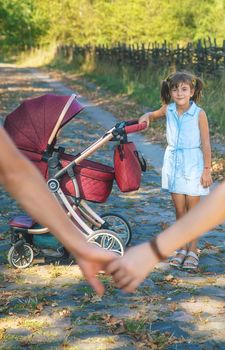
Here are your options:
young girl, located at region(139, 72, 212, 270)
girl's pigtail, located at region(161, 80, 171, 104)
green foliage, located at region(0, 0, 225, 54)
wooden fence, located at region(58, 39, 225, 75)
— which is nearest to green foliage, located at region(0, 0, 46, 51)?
wooden fence, located at region(58, 39, 225, 75)

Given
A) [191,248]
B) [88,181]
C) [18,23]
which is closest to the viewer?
[88,181]

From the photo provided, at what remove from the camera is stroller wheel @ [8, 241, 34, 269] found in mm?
5441

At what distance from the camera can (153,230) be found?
6617mm

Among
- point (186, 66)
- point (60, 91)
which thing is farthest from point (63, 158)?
point (60, 91)

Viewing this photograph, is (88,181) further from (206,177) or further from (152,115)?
(206,177)

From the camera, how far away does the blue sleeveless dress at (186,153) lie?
5.41 metres

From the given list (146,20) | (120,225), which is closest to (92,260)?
(120,225)

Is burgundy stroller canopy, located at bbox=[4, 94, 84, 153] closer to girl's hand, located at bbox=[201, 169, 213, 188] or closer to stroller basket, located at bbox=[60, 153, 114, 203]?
stroller basket, located at bbox=[60, 153, 114, 203]

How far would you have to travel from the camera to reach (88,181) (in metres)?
5.33

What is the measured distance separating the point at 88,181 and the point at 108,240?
0.48 m

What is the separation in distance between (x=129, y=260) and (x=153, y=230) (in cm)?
470

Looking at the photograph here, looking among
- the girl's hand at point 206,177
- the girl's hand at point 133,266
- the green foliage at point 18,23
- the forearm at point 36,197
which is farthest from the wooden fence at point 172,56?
the forearm at point 36,197

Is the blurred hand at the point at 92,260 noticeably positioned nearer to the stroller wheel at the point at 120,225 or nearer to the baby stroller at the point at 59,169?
the baby stroller at the point at 59,169

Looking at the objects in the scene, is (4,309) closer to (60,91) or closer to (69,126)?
(69,126)
